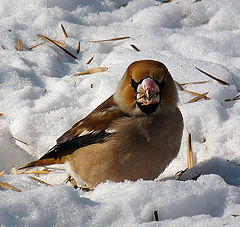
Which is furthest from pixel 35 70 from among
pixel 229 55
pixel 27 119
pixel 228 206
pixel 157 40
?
pixel 228 206

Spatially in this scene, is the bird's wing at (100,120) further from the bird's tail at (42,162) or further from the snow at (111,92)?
the snow at (111,92)

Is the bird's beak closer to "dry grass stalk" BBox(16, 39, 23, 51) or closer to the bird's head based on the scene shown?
the bird's head

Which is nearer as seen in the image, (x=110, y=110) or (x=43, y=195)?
A: (x=43, y=195)

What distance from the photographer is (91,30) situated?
6168 mm

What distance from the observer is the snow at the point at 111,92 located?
267 centimetres

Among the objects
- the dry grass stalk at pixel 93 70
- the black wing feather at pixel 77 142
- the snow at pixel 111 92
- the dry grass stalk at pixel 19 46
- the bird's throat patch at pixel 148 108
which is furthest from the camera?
the dry grass stalk at pixel 19 46

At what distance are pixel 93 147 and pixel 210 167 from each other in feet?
3.27

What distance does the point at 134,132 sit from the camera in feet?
12.3

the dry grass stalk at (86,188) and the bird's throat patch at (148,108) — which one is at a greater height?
the bird's throat patch at (148,108)

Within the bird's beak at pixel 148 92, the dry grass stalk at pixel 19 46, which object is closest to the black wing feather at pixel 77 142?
the bird's beak at pixel 148 92

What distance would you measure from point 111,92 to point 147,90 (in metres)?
1.41

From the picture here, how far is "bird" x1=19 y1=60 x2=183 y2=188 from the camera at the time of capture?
3.71 m

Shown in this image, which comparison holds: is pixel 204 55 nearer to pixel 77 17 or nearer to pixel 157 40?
pixel 157 40

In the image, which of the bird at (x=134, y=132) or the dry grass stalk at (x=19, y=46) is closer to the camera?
the bird at (x=134, y=132)
